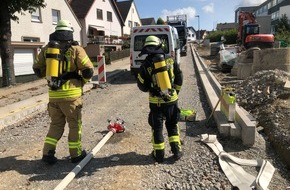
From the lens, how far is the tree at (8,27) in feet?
42.1

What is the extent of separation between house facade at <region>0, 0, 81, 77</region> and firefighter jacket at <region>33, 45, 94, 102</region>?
41.5ft

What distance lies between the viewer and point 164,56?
449 cm

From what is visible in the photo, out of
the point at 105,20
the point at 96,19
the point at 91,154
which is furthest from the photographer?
the point at 105,20

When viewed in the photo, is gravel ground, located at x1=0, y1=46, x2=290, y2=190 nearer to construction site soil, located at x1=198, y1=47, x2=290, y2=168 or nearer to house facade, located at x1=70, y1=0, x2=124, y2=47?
construction site soil, located at x1=198, y1=47, x2=290, y2=168

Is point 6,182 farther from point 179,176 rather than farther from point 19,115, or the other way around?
point 19,115

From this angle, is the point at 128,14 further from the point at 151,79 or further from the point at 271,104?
the point at 151,79

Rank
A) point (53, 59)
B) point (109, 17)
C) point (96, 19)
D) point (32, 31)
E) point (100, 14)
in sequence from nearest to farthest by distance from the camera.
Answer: point (53, 59), point (32, 31), point (96, 19), point (100, 14), point (109, 17)

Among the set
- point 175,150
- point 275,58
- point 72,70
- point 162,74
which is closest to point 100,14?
point 275,58

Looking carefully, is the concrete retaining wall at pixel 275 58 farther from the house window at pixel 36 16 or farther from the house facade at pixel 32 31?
the house window at pixel 36 16

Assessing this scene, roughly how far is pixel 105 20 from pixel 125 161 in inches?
1442

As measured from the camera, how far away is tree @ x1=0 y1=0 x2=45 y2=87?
12820 millimetres

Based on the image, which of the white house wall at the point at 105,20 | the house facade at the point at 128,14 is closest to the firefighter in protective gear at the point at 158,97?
the white house wall at the point at 105,20

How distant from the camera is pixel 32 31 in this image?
22.2 metres

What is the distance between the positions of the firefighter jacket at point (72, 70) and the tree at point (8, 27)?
31.8ft
